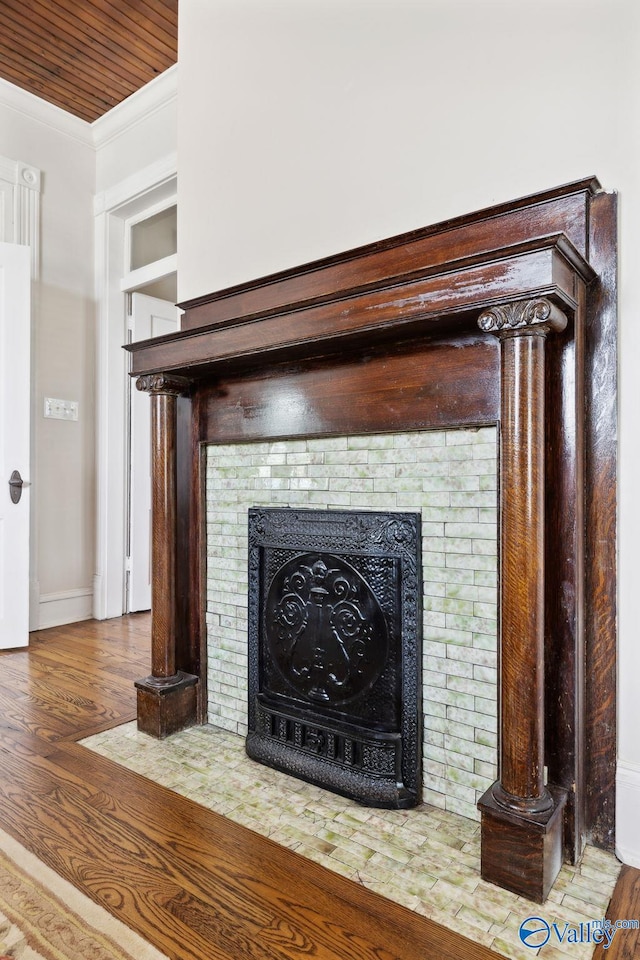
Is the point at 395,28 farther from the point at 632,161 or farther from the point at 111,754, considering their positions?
the point at 111,754

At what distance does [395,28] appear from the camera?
1.72 meters

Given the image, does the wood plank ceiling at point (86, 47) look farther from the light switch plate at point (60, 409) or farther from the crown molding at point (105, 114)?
the light switch plate at point (60, 409)

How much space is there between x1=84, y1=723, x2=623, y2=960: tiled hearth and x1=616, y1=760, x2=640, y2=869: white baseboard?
1.6 inches

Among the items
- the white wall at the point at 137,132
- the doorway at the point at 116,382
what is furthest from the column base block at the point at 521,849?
the white wall at the point at 137,132

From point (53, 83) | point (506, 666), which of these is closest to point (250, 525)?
point (506, 666)

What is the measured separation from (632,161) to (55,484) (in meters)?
3.36

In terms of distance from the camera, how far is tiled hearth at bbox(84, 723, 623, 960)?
3.83 feet

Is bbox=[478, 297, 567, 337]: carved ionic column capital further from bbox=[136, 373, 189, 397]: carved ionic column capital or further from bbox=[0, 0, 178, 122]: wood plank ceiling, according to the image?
bbox=[0, 0, 178, 122]: wood plank ceiling

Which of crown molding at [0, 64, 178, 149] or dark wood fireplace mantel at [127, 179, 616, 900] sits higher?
crown molding at [0, 64, 178, 149]

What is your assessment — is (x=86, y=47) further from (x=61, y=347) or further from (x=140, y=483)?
(x=140, y=483)

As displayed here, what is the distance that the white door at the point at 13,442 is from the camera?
3.08 m

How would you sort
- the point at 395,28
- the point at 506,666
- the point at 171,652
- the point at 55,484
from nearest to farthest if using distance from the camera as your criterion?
the point at 506,666 → the point at 395,28 → the point at 171,652 → the point at 55,484

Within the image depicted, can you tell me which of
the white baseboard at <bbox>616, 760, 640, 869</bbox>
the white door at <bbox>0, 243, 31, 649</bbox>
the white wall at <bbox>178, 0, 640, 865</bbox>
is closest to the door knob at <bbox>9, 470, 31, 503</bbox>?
the white door at <bbox>0, 243, 31, 649</bbox>

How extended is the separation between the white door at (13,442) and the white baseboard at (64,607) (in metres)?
0.41
